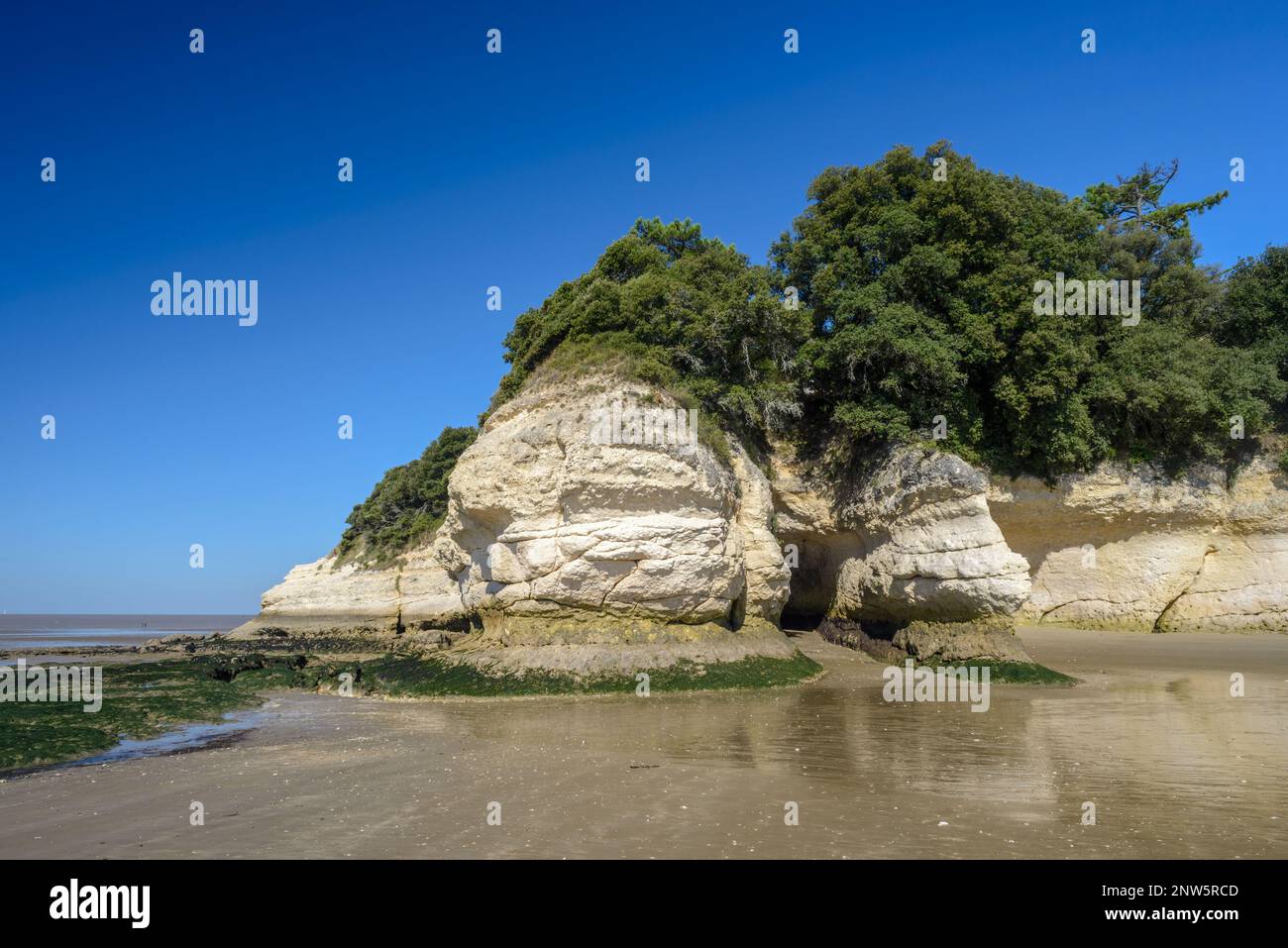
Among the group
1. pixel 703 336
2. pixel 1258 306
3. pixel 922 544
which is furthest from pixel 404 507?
pixel 1258 306

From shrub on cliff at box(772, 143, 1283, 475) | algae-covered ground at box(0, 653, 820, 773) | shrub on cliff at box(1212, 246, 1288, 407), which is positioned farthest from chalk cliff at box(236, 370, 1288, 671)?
shrub on cliff at box(1212, 246, 1288, 407)

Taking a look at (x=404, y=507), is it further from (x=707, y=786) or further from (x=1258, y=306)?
(x=1258, y=306)

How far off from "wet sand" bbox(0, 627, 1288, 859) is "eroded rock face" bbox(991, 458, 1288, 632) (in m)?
10.7

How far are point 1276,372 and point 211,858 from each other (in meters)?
33.6

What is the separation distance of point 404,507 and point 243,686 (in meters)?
24.4

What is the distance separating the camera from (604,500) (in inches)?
792

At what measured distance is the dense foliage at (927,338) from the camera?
23672 millimetres

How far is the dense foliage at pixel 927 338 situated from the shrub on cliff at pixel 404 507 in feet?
58.6

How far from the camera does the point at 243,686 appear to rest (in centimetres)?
2200

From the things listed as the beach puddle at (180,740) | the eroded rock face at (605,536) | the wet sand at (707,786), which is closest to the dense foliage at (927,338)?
the eroded rock face at (605,536)

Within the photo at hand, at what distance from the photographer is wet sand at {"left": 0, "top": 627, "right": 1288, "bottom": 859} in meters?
7.01

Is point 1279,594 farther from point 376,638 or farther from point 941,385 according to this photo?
point 376,638

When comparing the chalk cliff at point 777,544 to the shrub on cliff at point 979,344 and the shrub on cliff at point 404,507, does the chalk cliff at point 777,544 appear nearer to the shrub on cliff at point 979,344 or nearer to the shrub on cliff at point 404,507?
the shrub on cliff at point 979,344

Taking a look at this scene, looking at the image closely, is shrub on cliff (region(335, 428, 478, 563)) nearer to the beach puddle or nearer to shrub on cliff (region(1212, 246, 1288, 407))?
the beach puddle
